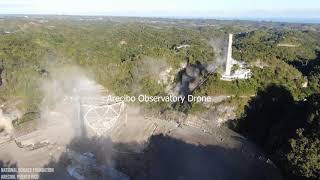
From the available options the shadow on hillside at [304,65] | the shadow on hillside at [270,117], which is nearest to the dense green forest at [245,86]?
the shadow on hillside at [270,117]

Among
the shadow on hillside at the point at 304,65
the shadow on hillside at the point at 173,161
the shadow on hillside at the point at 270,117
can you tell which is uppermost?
the shadow on hillside at the point at 304,65

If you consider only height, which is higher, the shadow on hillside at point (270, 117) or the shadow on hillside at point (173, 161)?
the shadow on hillside at point (270, 117)

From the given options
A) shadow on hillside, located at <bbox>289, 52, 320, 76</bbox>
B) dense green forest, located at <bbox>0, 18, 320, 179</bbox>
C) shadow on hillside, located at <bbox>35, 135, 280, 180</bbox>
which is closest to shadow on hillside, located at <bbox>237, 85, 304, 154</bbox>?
dense green forest, located at <bbox>0, 18, 320, 179</bbox>

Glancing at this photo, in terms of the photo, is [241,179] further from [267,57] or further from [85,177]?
[267,57]

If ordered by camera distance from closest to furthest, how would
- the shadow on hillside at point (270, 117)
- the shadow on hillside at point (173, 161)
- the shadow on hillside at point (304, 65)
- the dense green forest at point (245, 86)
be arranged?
the dense green forest at point (245, 86)
the shadow on hillside at point (173, 161)
the shadow on hillside at point (270, 117)
the shadow on hillside at point (304, 65)

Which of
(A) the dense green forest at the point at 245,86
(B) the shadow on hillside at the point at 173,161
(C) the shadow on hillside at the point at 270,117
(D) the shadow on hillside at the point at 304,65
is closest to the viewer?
(A) the dense green forest at the point at 245,86

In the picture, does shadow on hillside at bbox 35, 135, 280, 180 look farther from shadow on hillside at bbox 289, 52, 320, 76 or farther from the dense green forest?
shadow on hillside at bbox 289, 52, 320, 76

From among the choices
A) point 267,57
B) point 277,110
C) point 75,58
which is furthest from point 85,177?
point 267,57

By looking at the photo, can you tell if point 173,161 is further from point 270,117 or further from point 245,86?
point 245,86

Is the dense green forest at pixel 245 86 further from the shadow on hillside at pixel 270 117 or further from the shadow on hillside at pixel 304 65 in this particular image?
the shadow on hillside at pixel 304 65
